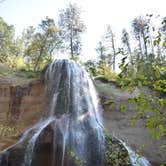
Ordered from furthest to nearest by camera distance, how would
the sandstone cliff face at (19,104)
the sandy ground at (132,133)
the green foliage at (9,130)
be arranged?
the sandstone cliff face at (19,104) < the green foliage at (9,130) < the sandy ground at (132,133)

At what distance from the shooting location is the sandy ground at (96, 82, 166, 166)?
9.35 meters

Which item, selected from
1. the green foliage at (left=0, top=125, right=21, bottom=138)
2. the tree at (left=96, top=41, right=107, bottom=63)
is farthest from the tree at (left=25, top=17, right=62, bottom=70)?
the green foliage at (left=0, top=125, right=21, bottom=138)

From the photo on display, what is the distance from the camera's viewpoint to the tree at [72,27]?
74.3 feet

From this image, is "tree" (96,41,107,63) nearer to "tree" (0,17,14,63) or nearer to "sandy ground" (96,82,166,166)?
"tree" (0,17,14,63)

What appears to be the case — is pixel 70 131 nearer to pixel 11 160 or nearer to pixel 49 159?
pixel 49 159

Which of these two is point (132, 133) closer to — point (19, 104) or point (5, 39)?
point (19, 104)

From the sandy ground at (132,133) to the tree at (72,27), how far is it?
10.6 meters

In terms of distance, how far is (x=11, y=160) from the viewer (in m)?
7.89

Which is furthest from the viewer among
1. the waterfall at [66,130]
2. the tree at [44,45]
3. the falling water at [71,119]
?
the tree at [44,45]

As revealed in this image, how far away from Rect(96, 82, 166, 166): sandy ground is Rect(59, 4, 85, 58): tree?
10.6m

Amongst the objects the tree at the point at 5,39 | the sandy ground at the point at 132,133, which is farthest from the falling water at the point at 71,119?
the tree at the point at 5,39

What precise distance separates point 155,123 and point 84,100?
8.98 metres

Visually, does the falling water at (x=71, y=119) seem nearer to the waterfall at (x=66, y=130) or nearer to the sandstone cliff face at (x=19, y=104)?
the waterfall at (x=66, y=130)

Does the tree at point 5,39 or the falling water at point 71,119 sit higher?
the tree at point 5,39
